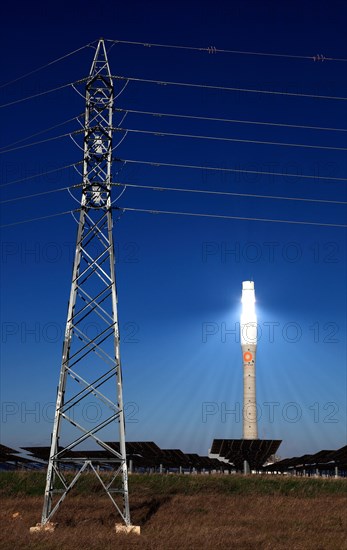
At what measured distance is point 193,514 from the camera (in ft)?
102

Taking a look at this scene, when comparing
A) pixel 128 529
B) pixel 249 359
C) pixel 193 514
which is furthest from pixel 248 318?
pixel 128 529

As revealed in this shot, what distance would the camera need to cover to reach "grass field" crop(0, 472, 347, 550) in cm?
2203

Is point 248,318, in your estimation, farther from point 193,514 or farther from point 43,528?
point 43,528

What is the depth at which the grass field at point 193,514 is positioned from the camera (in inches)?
867

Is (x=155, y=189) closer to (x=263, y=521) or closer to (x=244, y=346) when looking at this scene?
(x=263, y=521)

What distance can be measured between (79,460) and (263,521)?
10227mm

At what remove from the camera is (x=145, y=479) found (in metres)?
43.8

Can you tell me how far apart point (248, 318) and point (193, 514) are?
6614cm

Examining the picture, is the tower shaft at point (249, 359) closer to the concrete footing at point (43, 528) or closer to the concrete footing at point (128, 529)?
the concrete footing at point (128, 529)

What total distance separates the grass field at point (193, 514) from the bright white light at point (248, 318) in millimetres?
48261

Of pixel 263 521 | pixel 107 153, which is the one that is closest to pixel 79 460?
pixel 263 521

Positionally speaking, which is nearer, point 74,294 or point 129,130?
point 74,294

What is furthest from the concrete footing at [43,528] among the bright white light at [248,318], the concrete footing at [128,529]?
the bright white light at [248,318]

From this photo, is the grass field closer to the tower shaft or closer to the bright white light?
the tower shaft
